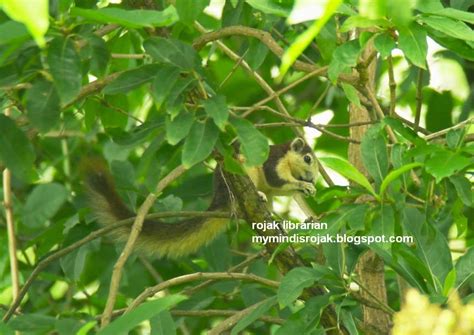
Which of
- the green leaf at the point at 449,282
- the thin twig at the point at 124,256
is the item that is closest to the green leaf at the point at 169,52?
the thin twig at the point at 124,256

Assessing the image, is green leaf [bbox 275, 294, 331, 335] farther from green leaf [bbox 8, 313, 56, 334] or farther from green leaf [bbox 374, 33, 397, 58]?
green leaf [bbox 374, 33, 397, 58]

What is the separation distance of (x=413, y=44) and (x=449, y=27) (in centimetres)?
9

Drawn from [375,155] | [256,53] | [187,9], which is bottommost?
[375,155]

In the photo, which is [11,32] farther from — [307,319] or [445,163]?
[307,319]

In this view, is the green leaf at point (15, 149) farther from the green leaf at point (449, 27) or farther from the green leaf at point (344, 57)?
the green leaf at point (449, 27)

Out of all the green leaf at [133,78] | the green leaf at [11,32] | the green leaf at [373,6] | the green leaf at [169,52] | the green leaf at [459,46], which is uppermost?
the green leaf at [373,6]

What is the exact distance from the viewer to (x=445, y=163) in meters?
2.39

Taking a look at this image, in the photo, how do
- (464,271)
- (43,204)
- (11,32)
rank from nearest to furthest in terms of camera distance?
(11,32) < (464,271) < (43,204)

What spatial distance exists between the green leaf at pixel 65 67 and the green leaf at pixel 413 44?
2.49 feet

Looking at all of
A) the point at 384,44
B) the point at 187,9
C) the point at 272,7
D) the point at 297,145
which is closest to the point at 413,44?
the point at 384,44

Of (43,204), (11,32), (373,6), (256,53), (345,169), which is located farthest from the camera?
(43,204)

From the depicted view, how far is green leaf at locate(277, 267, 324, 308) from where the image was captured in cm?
255

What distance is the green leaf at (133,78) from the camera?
2.51 m

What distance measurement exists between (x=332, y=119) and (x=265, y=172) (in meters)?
0.45
